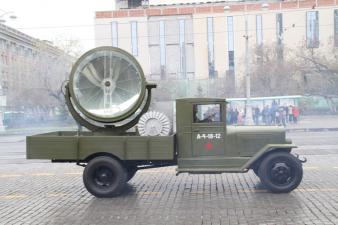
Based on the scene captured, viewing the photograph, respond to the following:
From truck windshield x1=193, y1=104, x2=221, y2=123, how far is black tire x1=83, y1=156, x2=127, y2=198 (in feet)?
6.07

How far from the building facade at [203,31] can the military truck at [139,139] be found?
184 feet

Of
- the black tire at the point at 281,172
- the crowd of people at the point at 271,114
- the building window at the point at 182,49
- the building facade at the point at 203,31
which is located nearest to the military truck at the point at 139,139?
the black tire at the point at 281,172

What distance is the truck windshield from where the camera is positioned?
32.3 ft

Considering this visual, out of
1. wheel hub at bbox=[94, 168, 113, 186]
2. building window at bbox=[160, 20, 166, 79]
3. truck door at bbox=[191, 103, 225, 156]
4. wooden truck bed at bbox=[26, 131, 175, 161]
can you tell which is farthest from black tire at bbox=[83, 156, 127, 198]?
building window at bbox=[160, 20, 166, 79]

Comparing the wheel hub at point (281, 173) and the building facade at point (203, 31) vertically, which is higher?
the building facade at point (203, 31)

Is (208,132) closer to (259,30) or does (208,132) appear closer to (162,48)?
(162,48)

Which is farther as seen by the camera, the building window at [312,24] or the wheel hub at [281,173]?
the building window at [312,24]

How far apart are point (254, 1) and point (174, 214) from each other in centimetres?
7042

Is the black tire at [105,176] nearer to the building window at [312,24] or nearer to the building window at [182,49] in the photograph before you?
the building window at [182,49]

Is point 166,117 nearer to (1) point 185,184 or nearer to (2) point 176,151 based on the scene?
(2) point 176,151

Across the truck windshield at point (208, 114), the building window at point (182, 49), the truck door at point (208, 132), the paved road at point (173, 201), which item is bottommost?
the paved road at point (173, 201)

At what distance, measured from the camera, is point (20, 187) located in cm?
1107

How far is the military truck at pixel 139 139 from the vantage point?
9555 millimetres

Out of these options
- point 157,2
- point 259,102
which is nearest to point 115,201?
point 259,102
